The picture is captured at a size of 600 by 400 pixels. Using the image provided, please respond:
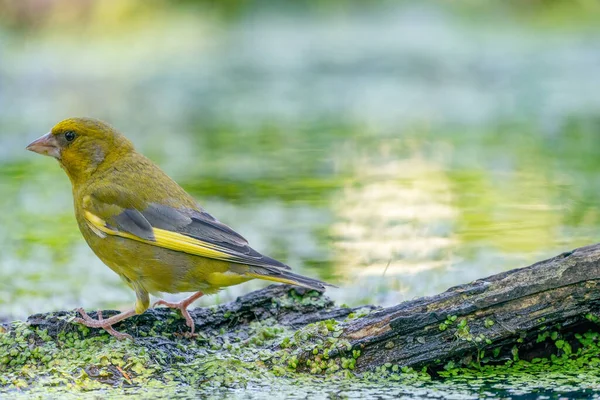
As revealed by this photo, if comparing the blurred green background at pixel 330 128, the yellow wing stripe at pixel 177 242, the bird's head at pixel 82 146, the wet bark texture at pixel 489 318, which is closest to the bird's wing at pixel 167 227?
the yellow wing stripe at pixel 177 242

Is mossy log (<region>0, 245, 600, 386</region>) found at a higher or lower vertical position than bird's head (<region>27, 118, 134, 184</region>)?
lower

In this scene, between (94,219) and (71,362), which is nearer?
(71,362)

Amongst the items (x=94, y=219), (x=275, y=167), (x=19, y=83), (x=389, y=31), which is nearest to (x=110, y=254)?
(x=94, y=219)

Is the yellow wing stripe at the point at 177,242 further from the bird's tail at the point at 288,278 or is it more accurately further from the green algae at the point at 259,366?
the green algae at the point at 259,366

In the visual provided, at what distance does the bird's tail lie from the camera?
4.88 meters

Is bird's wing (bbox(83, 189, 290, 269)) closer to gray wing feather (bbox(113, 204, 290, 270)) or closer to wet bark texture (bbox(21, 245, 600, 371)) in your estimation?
gray wing feather (bbox(113, 204, 290, 270))

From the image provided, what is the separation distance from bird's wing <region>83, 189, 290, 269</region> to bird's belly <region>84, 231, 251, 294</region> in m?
0.04

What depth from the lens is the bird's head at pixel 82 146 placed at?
566cm

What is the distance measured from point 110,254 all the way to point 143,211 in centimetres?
27

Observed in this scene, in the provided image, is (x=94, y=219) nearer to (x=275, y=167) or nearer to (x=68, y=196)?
(x=68, y=196)

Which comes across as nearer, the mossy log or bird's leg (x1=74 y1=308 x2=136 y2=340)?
the mossy log

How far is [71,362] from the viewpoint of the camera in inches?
194

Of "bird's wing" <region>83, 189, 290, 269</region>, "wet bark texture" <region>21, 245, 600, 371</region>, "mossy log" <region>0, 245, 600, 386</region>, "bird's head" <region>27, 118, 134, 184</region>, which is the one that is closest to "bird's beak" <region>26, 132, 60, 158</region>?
"bird's head" <region>27, 118, 134, 184</region>


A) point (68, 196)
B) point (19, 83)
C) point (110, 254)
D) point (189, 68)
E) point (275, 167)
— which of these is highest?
point (189, 68)
